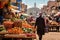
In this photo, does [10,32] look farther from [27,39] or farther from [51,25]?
[51,25]

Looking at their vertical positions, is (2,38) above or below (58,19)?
above

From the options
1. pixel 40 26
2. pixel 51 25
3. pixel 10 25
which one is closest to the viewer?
pixel 10 25

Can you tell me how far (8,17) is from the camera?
16.7m

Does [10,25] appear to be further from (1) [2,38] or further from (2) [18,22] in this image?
(1) [2,38]

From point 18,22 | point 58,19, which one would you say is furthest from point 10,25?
point 58,19

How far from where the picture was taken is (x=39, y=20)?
16.1 metres

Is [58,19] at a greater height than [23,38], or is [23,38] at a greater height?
[23,38]

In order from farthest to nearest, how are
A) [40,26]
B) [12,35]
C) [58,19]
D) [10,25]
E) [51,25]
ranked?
[58,19] < [51,25] < [40,26] < [10,25] < [12,35]

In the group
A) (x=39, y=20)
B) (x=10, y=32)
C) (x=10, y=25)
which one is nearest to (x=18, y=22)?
(x=10, y=25)

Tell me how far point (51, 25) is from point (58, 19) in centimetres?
622

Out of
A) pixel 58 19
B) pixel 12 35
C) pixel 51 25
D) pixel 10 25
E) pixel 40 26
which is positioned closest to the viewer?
pixel 12 35

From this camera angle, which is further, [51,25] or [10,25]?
[51,25]

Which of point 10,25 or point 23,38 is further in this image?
point 10,25

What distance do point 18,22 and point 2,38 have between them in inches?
80.0
